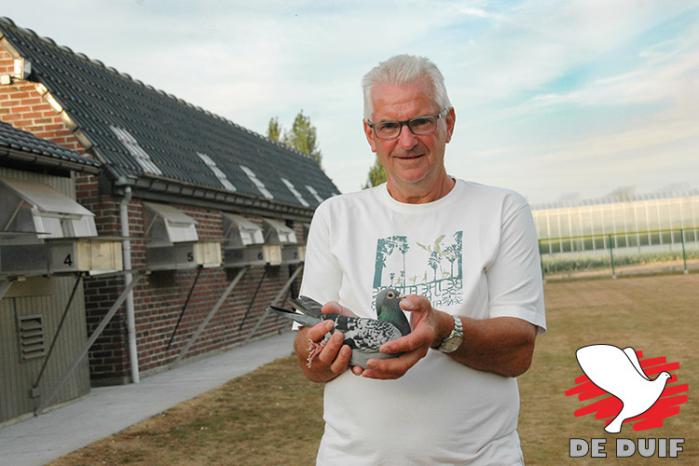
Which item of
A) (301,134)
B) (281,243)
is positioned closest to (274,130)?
(301,134)

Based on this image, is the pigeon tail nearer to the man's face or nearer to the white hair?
the man's face

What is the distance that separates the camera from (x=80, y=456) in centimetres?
719

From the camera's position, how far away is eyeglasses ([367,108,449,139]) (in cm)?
223

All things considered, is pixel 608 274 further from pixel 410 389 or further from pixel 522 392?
pixel 410 389

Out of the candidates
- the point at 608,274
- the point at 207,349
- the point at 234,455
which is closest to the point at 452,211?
the point at 234,455

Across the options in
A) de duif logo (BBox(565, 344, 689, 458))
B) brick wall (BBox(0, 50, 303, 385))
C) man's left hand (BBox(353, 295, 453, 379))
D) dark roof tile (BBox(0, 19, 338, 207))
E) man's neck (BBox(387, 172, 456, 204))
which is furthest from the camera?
dark roof tile (BBox(0, 19, 338, 207))

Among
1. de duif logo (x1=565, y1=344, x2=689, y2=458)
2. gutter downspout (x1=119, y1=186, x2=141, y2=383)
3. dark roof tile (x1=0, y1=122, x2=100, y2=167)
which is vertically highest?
dark roof tile (x1=0, y1=122, x2=100, y2=167)

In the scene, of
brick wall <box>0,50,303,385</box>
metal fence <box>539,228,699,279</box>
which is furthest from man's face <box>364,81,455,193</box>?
metal fence <box>539,228,699,279</box>

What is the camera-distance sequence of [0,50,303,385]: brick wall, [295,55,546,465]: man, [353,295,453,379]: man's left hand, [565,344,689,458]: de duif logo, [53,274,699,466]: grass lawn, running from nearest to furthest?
[353,295,453,379]: man's left hand < [295,55,546,465]: man < [565,344,689,458]: de duif logo < [53,274,699,466]: grass lawn < [0,50,303,385]: brick wall

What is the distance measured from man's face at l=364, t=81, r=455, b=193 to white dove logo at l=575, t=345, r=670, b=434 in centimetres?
476

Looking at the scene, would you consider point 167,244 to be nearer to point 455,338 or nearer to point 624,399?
point 624,399

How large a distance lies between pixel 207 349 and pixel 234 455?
7.55 metres

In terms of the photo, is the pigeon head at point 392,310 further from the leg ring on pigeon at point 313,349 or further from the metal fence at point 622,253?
the metal fence at point 622,253

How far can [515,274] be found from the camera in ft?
7.32
